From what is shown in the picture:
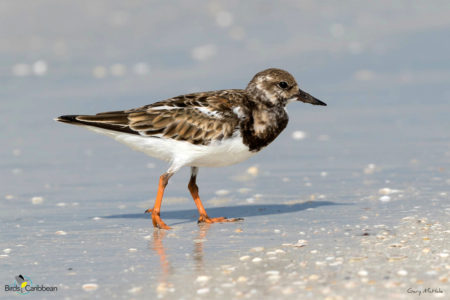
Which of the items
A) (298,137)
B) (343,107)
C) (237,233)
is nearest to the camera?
(237,233)

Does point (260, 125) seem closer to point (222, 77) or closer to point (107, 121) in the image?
point (107, 121)

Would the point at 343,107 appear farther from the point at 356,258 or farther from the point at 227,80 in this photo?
the point at 356,258

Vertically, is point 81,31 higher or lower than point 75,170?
higher

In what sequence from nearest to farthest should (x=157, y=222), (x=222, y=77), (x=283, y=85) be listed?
(x=157, y=222) → (x=283, y=85) → (x=222, y=77)

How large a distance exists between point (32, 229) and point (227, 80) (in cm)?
795

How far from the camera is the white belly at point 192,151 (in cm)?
952

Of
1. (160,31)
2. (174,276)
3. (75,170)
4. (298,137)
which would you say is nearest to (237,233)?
(174,276)

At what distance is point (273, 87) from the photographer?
10062 millimetres

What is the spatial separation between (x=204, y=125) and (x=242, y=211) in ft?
3.86

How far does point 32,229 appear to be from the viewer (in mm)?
9320

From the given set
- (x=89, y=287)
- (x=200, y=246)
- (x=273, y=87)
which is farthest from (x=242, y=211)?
(x=89, y=287)

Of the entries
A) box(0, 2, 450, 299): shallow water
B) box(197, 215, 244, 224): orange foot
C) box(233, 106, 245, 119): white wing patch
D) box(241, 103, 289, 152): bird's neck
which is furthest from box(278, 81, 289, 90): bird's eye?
box(197, 215, 244, 224): orange foot

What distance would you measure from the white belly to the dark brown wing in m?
0.07

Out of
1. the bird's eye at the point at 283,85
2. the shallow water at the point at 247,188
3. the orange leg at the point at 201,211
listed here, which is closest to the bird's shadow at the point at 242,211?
the shallow water at the point at 247,188
